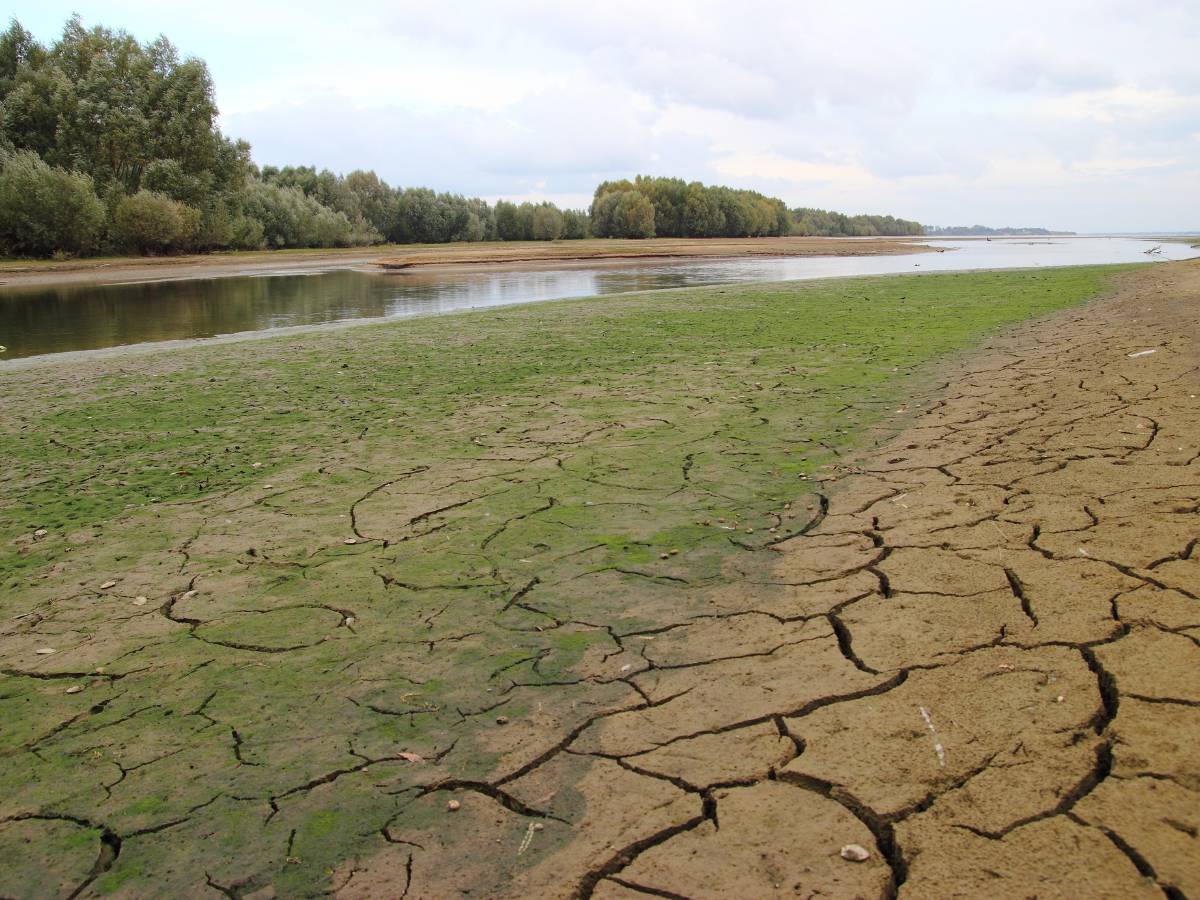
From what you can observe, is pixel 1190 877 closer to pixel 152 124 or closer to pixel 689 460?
pixel 689 460

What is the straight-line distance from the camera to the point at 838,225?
13475 cm

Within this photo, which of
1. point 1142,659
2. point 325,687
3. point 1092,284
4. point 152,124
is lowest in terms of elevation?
point 325,687

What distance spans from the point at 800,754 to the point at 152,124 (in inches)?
2042

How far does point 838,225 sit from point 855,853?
142832mm

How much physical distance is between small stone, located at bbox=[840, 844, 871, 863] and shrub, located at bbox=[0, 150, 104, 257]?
44747 millimetres

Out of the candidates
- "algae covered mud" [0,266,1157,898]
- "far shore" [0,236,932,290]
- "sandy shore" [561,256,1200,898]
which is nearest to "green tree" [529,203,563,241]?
"far shore" [0,236,932,290]

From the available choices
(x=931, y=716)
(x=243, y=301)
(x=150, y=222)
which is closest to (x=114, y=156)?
(x=150, y=222)

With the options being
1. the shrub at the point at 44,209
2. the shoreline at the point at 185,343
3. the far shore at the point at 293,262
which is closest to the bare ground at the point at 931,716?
the shoreline at the point at 185,343

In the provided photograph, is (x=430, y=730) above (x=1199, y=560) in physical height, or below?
below

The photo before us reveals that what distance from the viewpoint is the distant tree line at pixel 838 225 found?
403ft

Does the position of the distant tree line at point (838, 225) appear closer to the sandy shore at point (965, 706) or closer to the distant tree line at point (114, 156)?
the distant tree line at point (114, 156)

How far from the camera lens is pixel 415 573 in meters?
3.74

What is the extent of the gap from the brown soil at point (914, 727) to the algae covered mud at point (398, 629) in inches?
0.8

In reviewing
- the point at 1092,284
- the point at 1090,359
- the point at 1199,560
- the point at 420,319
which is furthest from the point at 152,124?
the point at 1199,560
